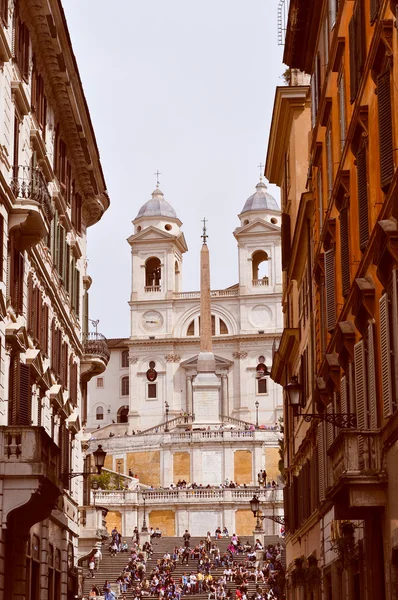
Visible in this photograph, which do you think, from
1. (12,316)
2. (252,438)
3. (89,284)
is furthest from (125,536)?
(12,316)

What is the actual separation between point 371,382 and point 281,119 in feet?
72.5

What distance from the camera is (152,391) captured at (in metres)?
132

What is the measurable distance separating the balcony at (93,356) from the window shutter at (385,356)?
82.1 feet

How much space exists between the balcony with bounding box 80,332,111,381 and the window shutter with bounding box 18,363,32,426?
13453 millimetres

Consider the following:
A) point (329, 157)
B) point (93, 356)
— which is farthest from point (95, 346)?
point (329, 157)

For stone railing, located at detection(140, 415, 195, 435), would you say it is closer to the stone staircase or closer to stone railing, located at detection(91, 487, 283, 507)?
stone railing, located at detection(91, 487, 283, 507)

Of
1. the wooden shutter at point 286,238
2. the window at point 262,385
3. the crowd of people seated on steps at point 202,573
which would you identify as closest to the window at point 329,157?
the wooden shutter at point 286,238

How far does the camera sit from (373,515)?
20234 mm

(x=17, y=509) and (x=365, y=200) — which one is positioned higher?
(x=365, y=200)

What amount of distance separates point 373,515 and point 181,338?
11510 cm

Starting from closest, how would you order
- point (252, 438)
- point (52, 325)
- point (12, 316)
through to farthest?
1. point (12, 316)
2. point (52, 325)
3. point (252, 438)

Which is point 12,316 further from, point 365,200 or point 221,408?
point 221,408

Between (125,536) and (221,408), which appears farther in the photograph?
(221,408)

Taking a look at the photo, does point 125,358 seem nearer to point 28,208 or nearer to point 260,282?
point 260,282
